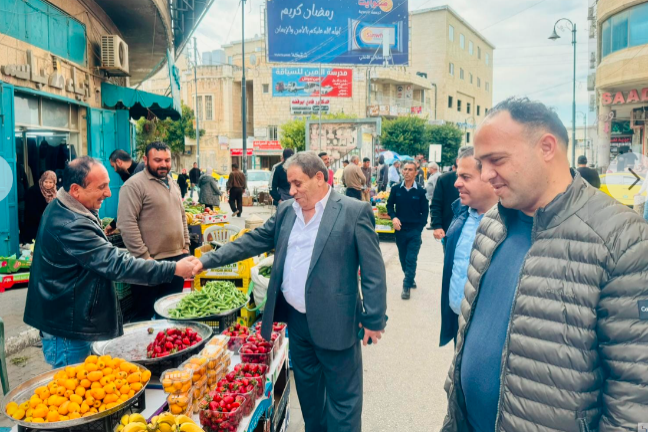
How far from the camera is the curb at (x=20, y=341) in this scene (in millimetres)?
5215

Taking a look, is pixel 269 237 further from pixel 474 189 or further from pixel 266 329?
pixel 474 189

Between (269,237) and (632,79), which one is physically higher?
(632,79)

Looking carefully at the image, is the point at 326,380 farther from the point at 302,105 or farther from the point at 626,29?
the point at 626,29

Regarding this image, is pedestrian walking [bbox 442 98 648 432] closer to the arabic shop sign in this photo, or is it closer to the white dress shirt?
the white dress shirt

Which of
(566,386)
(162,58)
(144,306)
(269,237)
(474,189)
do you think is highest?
(162,58)

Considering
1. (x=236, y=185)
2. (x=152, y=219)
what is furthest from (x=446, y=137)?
(x=152, y=219)

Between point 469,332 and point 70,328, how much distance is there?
8.17 ft

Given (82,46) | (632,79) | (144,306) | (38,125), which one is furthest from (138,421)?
(632,79)

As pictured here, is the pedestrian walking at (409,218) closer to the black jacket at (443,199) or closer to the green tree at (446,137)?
the black jacket at (443,199)

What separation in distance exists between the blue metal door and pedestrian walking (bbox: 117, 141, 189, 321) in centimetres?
376

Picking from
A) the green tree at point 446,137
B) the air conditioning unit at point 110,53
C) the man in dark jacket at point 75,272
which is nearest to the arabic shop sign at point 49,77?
the air conditioning unit at point 110,53

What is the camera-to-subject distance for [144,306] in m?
5.05

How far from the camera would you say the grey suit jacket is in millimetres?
3186

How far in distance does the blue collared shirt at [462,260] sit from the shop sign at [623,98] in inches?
1061
